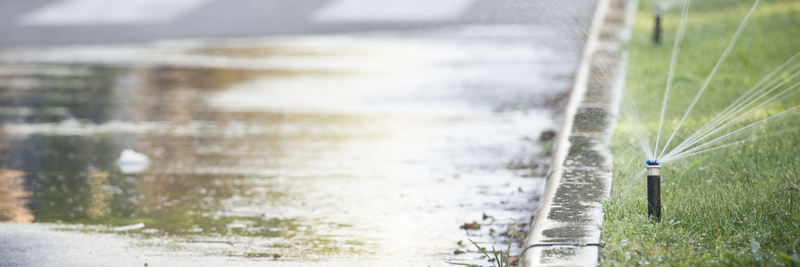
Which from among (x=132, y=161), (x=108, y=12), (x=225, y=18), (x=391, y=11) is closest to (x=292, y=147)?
(x=132, y=161)

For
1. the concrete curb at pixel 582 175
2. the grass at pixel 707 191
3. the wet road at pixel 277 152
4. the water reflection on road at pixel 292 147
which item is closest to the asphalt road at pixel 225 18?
the wet road at pixel 277 152

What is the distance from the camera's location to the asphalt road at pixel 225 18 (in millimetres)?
15383

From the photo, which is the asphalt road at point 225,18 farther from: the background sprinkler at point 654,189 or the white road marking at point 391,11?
the background sprinkler at point 654,189

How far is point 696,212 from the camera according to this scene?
4.23m

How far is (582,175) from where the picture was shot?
16.2ft

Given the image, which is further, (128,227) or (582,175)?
(128,227)

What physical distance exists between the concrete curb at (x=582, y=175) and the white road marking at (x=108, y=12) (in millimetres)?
10315

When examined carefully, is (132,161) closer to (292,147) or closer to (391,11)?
(292,147)

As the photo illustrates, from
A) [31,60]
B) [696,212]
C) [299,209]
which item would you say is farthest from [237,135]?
[31,60]

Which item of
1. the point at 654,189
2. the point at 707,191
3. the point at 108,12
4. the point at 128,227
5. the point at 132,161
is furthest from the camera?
the point at 108,12

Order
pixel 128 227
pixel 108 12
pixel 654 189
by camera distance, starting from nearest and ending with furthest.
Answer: pixel 654 189 < pixel 128 227 < pixel 108 12

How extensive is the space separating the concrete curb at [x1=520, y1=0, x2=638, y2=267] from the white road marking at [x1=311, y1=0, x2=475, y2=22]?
7.09m

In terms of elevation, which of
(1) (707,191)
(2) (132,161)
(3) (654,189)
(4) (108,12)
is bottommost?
(3) (654,189)

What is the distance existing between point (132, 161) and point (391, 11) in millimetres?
10257
